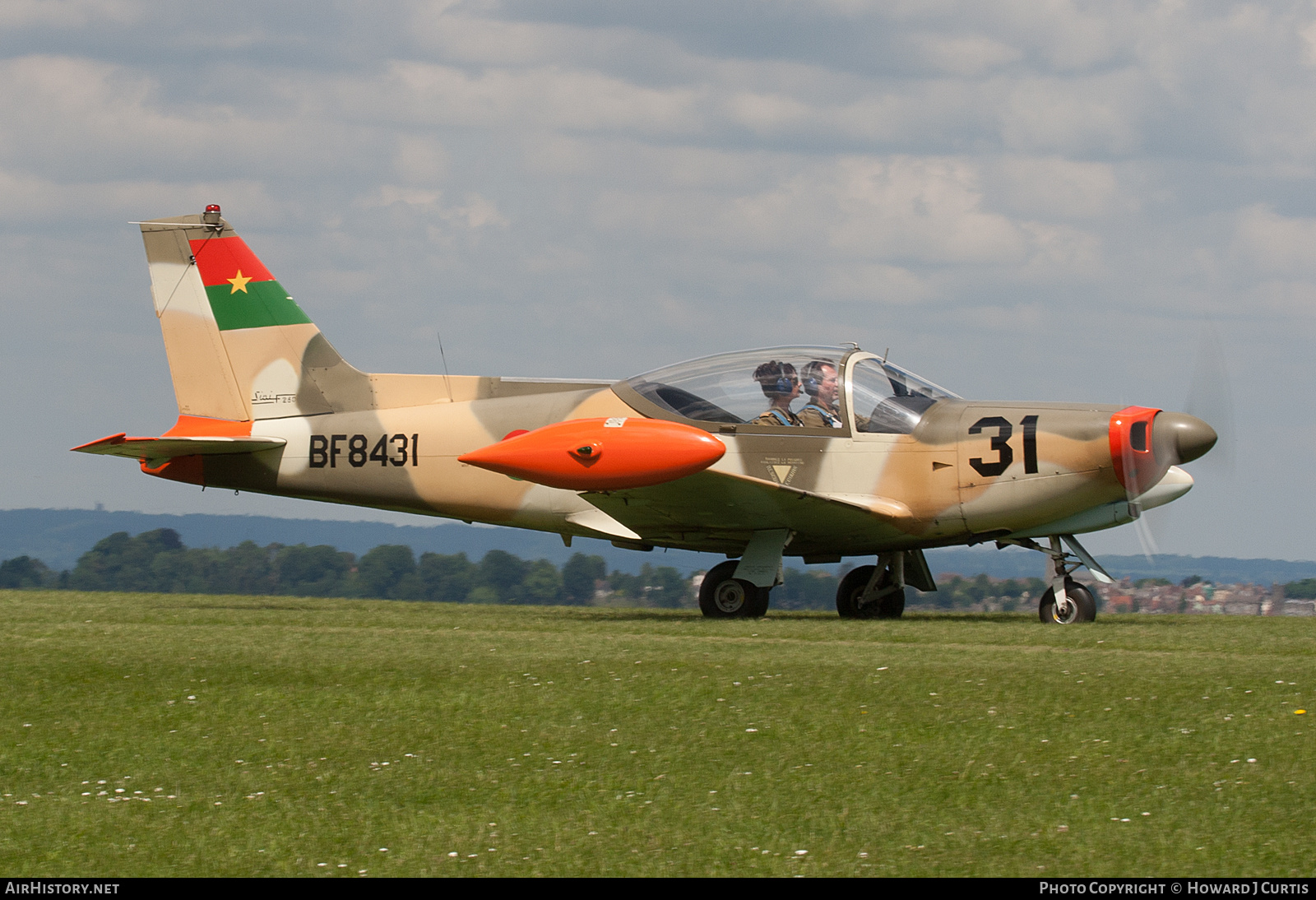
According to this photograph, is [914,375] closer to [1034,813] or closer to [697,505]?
[697,505]

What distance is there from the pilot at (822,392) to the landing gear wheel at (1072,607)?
270cm

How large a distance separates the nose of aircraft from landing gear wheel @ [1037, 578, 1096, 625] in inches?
65.0

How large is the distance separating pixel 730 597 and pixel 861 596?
71.5 inches

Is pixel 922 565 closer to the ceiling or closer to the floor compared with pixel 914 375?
closer to the floor

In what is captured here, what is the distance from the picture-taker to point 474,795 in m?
7.51

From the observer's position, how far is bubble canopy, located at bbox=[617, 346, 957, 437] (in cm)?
1530

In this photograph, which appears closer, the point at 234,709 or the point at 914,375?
the point at 234,709

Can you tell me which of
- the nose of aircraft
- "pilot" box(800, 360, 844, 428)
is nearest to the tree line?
"pilot" box(800, 360, 844, 428)

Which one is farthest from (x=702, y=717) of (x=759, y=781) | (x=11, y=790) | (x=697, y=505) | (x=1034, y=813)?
(x=697, y=505)

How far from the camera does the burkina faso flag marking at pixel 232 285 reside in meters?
18.1

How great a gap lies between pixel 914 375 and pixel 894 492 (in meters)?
1.37

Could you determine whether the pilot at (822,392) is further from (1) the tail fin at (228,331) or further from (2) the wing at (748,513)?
(1) the tail fin at (228,331)
